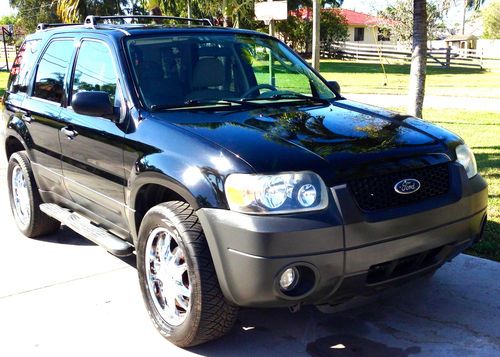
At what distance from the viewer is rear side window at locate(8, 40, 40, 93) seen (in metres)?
5.58

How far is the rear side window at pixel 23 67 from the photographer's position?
5578mm

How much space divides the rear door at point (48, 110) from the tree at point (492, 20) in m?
69.2

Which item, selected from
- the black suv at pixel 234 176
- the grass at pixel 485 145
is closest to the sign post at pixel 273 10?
the grass at pixel 485 145

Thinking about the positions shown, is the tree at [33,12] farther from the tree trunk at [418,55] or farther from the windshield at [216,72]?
the windshield at [216,72]

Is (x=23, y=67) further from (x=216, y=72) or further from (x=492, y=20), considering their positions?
(x=492, y=20)

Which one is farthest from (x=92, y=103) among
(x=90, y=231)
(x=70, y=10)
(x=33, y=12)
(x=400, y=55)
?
(x=33, y=12)

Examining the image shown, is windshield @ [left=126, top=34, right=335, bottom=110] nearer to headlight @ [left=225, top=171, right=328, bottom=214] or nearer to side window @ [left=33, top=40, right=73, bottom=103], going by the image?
side window @ [left=33, top=40, right=73, bottom=103]

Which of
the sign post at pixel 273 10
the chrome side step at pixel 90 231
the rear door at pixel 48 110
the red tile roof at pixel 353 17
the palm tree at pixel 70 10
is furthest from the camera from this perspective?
the red tile roof at pixel 353 17

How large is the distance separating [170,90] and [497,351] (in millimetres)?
2707

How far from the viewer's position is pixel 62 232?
19.4 feet

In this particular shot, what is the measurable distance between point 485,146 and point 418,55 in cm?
212

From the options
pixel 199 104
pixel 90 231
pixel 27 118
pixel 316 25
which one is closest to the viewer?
pixel 199 104

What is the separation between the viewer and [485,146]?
929cm

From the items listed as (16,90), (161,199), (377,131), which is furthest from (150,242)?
(16,90)
